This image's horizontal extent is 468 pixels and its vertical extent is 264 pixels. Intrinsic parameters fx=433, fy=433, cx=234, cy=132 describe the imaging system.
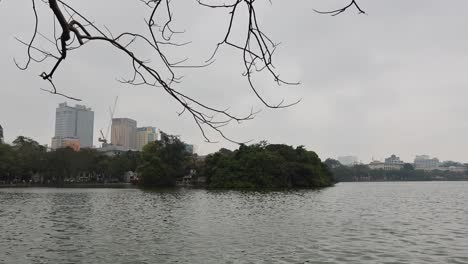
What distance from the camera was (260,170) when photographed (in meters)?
79.9

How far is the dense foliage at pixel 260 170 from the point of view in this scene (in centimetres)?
7988

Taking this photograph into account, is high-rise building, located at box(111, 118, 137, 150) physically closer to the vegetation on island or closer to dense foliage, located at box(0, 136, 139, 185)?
dense foliage, located at box(0, 136, 139, 185)

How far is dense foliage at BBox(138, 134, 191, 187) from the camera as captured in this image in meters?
87.4

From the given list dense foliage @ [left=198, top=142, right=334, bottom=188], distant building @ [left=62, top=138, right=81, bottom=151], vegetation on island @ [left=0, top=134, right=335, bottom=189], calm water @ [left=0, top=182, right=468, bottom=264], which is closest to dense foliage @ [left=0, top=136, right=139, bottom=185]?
vegetation on island @ [left=0, top=134, right=335, bottom=189]

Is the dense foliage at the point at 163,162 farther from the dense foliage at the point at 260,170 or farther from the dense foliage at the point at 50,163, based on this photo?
the dense foliage at the point at 50,163

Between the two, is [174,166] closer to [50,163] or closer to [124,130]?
[50,163]

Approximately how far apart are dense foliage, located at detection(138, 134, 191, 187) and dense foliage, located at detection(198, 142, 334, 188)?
6.99 m

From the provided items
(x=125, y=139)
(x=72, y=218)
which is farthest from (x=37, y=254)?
(x=125, y=139)

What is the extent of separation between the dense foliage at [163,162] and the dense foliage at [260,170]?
6.99 metres

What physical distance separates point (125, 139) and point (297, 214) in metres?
110

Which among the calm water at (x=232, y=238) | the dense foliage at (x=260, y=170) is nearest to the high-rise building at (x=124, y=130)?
the dense foliage at (x=260, y=170)

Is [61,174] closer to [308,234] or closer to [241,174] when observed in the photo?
[241,174]

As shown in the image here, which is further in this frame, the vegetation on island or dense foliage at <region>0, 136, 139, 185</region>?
dense foliage at <region>0, 136, 139, 185</region>

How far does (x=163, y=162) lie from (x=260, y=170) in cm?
2223
